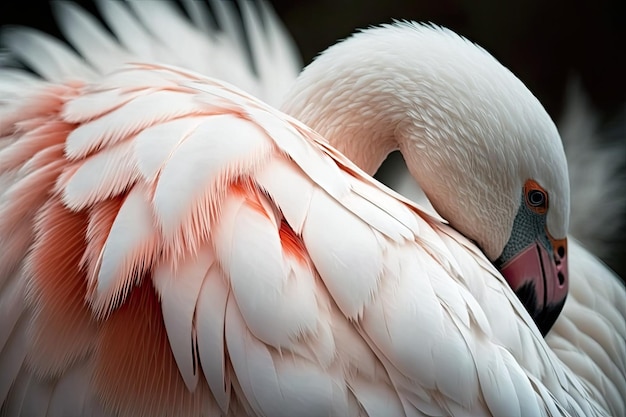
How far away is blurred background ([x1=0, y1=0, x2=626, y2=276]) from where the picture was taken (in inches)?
63.1

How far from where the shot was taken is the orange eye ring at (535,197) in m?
0.98

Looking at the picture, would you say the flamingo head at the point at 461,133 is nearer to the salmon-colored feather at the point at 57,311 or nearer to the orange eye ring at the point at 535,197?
the orange eye ring at the point at 535,197

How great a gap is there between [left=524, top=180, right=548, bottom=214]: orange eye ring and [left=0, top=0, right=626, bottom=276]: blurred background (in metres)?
0.59

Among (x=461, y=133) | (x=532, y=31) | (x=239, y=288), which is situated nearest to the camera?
(x=239, y=288)

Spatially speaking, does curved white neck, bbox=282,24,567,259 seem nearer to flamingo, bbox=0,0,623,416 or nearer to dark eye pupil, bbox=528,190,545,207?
dark eye pupil, bbox=528,190,545,207

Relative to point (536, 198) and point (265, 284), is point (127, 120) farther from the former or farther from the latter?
point (536, 198)

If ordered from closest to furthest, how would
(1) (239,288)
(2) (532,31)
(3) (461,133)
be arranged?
(1) (239,288)
(3) (461,133)
(2) (532,31)

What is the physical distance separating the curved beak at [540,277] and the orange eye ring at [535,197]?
5 centimetres

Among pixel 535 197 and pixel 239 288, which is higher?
pixel 239 288

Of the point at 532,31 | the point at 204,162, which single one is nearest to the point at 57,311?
the point at 204,162

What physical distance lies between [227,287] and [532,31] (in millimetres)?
1194

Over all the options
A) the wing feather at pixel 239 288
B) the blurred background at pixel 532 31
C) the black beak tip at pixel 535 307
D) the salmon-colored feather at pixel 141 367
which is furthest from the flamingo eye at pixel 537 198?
the blurred background at pixel 532 31

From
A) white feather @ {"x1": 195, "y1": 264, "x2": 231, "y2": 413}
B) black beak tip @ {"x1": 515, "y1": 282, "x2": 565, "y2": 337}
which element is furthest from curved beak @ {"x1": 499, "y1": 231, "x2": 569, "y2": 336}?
white feather @ {"x1": 195, "y1": 264, "x2": 231, "y2": 413}

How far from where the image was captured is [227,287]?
0.74 m
